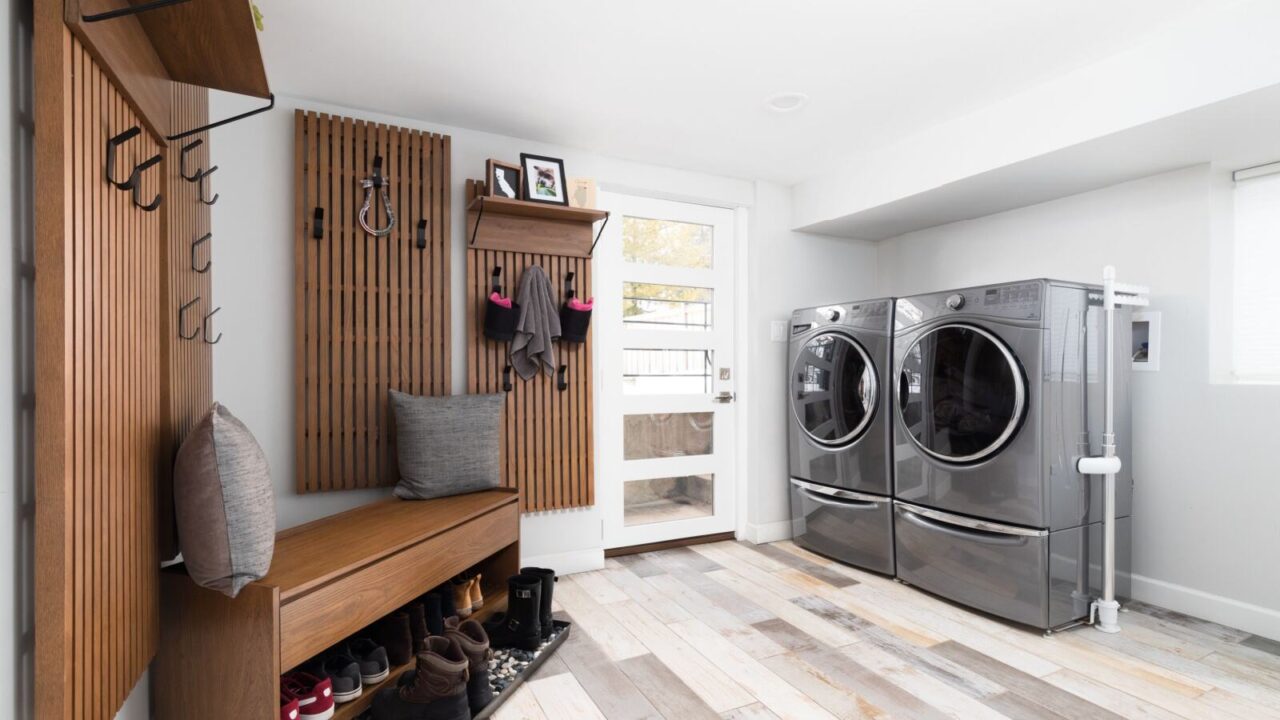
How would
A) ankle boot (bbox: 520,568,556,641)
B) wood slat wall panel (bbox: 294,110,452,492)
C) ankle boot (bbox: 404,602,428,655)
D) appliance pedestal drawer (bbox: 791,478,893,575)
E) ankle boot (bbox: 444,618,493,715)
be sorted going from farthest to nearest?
appliance pedestal drawer (bbox: 791,478,893,575) → wood slat wall panel (bbox: 294,110,452,492) → ankle boot (bbox: 520,568,556,641) → ankle boot (bbox: 404,602,428,655) → ankle boot (bbox: 444,618,493,715)

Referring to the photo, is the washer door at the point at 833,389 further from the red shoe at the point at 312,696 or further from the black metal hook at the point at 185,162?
the black metal hook at the point at 185,162

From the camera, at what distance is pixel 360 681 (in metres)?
2.00

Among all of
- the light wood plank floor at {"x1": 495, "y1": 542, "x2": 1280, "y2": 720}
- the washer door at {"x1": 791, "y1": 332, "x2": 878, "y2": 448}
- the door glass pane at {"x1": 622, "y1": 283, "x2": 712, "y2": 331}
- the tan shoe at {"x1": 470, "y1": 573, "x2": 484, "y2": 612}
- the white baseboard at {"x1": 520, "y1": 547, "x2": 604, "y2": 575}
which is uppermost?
the door glass pane at {"x1": 622, "y1": 283, "x2": 712, "y2": 331}

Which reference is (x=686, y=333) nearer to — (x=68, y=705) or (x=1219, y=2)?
(x=1219, y=2)

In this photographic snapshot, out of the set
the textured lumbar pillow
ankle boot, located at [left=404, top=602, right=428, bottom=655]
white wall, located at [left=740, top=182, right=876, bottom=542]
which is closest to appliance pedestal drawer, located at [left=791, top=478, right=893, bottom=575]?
white wall, located at [left=740, top=182, right=876, bottom=542]

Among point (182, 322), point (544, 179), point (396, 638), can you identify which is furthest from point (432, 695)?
point (544, 179)

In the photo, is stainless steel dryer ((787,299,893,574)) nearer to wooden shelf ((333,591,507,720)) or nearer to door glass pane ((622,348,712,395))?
door glass pane ((622,348,712,395))

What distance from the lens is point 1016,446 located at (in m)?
2.74

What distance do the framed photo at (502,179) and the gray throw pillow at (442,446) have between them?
3.28 ft

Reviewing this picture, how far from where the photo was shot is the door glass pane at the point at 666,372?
12.6 ft

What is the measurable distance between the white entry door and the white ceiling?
737mm

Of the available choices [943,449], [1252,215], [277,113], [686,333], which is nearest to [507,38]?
[277,113]

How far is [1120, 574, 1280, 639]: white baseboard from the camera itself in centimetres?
260

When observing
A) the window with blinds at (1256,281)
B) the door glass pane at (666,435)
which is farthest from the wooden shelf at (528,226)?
the window with blinds at (1256,281)
